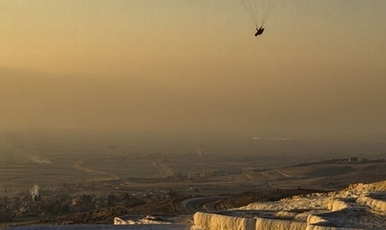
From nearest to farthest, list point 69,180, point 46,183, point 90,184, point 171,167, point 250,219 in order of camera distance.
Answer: point 250,219 < point 90,184 < point 46,183 < point 69,180 < point 171,167

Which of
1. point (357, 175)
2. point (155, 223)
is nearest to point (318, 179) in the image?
point (357, 175)

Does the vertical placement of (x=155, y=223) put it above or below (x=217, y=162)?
below

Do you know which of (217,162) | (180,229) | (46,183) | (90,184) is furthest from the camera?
(217,162)

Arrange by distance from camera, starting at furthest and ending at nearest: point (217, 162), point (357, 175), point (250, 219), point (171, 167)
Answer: point (217, 162)
point (171, 167)
point (357, 175)
point (250, 219)

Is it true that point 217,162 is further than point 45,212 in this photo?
Yes

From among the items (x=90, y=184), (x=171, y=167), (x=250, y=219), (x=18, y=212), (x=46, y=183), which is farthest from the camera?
(x=171, y=167)

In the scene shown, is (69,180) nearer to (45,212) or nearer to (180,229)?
(45,212)

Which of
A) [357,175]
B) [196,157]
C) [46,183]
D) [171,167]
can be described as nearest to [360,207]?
[357,175]

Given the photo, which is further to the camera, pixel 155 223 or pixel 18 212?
pixel 18 212

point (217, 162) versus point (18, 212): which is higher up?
point (217, 162)

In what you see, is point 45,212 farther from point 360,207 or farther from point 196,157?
point 196,157
